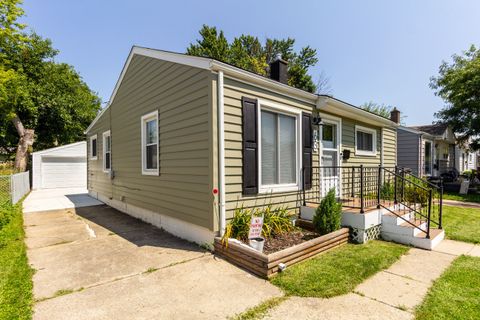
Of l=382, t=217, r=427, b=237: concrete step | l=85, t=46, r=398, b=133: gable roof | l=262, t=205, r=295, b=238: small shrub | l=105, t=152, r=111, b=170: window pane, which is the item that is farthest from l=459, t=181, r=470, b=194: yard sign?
l=105, t=152, r=111, b=170: window pane

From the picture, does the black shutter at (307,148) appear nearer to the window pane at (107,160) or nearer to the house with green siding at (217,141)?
the house with green siding at (217,141)

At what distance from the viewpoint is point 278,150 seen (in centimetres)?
526

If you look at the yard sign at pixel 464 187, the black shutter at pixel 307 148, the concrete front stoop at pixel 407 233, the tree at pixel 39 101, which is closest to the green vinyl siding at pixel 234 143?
the black shutter at pixel 307 148

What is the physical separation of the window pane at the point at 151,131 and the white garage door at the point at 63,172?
13.5m

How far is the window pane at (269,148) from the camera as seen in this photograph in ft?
16.5

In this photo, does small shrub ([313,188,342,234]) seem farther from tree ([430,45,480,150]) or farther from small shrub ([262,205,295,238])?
tree ([430,45,480,150])

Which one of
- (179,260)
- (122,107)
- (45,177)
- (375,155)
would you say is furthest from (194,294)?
(45,177)

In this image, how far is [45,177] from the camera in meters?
16.4

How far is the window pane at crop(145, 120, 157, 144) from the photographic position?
6.22 metres

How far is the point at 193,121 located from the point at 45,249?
3.51 m

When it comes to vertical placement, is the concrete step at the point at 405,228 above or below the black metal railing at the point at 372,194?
below

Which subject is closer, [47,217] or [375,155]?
[47,217]

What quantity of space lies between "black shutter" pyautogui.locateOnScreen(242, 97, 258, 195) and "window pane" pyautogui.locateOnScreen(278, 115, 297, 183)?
81 cm

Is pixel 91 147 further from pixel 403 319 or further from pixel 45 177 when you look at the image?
pixel 403 319
